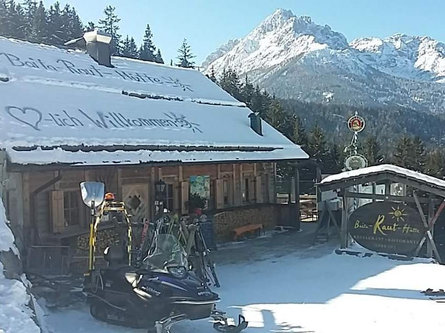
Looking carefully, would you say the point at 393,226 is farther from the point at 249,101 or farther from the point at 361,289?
the point at 249,101

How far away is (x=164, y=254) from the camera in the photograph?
27.0 ft

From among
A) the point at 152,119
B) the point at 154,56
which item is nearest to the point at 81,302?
the point at 152,119

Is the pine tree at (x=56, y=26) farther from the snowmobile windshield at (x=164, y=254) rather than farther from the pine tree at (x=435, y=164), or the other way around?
the snowmobile windshield at (x=164, y=254)

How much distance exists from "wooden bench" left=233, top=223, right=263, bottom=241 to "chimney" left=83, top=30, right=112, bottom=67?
630 cm

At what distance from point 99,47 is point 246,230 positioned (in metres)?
7.11

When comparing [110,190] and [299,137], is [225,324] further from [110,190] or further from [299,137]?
[299,137]

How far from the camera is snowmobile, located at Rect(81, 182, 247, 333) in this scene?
7.23 metres

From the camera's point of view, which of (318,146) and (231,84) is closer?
(318,146)

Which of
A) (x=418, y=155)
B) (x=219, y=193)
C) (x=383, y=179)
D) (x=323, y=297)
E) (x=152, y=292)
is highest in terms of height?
(x=383, y=179)

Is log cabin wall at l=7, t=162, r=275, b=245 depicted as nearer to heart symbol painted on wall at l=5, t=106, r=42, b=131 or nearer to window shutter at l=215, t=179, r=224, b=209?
window shutter at l=215, t=179, r=224, b=209

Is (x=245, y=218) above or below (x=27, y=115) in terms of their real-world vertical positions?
below

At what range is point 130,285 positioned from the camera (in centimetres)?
762

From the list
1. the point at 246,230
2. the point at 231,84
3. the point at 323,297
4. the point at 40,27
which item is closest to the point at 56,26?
the point at 40,27

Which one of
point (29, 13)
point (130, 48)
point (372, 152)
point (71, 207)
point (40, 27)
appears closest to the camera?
point (71, 207)
